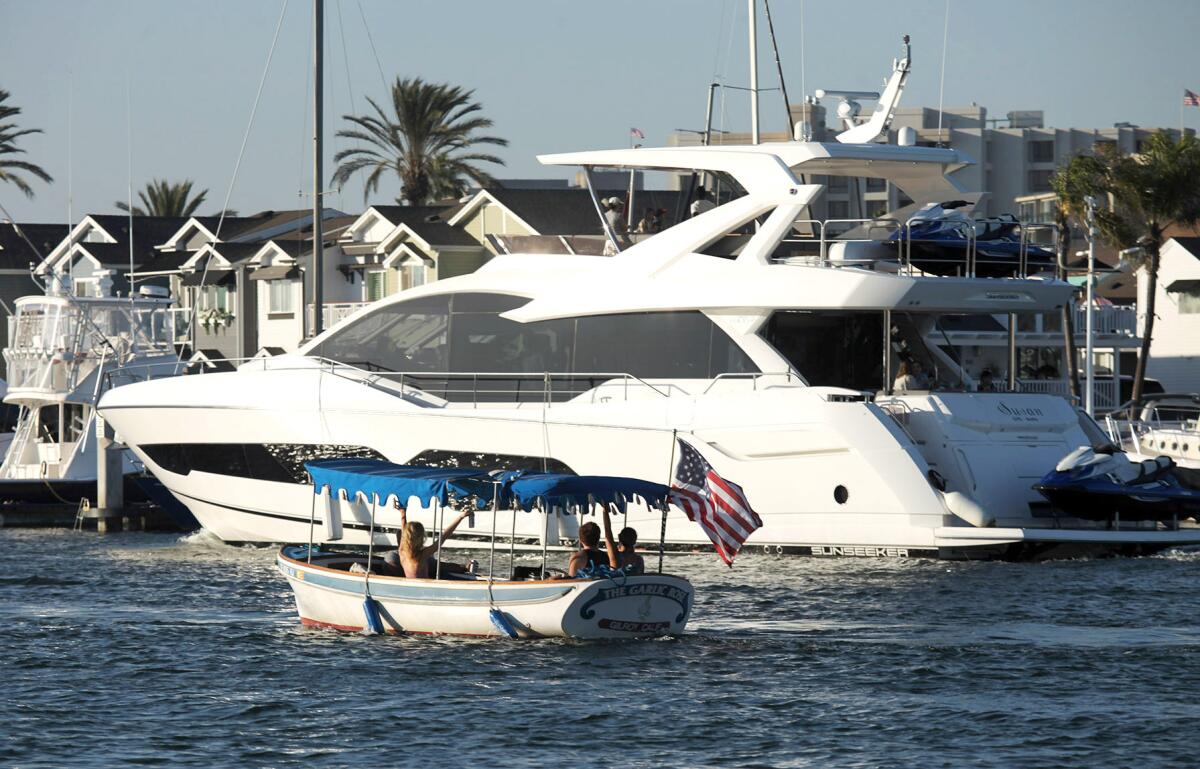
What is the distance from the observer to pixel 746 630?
19016 millimetres

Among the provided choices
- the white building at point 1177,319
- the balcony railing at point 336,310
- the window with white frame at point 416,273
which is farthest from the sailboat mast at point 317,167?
the white building at point 1177,319

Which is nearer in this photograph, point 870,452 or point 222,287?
point 870,452

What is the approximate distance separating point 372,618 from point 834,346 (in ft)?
29.2

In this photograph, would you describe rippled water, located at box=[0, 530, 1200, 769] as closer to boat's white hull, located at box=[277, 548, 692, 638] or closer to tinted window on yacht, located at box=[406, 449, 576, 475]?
boat's white hull, located at box=[277, 548, 692, 638]

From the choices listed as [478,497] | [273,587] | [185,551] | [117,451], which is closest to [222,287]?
[117,451]

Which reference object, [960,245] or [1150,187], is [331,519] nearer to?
[960,245]

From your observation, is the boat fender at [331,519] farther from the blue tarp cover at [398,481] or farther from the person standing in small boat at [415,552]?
the person standing in small boat at [415,552]

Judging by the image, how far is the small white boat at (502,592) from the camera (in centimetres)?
1798

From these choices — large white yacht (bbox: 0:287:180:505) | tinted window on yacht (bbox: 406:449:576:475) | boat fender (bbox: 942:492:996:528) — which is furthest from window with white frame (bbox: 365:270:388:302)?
boat fender (bbox: 942:492:996:528)

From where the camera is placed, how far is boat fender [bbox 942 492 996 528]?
22609mm

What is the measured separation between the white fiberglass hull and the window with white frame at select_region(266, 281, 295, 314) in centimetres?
3224

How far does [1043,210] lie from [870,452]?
205 ft

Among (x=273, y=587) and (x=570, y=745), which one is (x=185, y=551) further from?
(x=570, y=745)

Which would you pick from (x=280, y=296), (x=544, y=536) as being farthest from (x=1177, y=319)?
(x=544, y=536)
